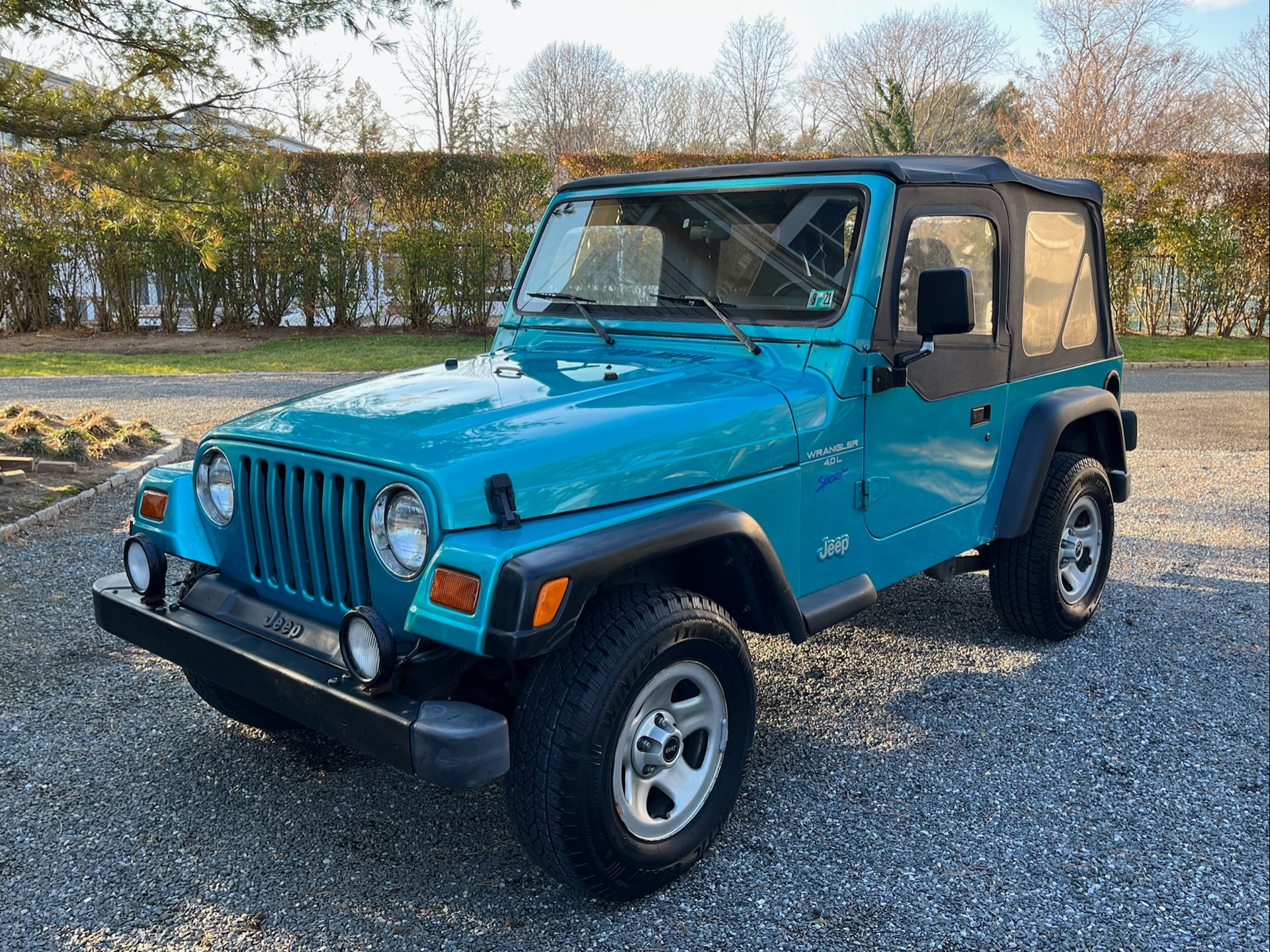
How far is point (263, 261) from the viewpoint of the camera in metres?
16.4

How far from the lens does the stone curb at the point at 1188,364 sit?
14539 millimetres

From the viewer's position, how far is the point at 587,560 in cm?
242

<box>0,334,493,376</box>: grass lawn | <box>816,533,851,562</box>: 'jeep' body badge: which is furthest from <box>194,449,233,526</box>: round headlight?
<box>0,334,493,376</box>: grass lawn

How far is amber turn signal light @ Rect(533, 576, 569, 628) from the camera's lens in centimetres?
234

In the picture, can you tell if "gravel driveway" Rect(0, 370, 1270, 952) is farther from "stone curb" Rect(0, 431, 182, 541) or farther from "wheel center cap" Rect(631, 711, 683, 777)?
"stone curb" Rect(0, 431, 182, 541)

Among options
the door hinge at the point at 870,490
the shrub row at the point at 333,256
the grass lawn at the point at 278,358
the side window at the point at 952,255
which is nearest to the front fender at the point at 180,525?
the door hinge at the point at 870,490

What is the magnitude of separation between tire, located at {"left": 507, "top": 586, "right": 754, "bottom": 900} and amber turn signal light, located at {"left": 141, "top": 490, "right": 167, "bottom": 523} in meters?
1.47

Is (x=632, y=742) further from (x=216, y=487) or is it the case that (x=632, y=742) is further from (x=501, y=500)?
(x=216, y=487)

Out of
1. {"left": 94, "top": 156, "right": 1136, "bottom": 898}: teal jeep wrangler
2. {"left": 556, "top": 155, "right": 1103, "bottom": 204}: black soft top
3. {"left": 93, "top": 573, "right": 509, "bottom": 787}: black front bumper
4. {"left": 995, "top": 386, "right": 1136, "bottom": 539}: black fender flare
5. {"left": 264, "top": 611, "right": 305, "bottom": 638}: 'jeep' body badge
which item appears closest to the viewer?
{"left": 93, "top": 573, "right": 509, "bottom": 787}: black front bumper

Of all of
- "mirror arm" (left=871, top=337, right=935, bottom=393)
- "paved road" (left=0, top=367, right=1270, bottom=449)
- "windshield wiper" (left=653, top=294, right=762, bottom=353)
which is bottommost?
"paved road" (left=0, top=367, right=1270, bottom=449)

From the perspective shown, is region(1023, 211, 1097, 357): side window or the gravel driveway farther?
region(1023, 211, 1097, 357): side window

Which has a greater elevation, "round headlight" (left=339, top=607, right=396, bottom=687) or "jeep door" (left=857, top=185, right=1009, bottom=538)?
"jeep door" (left=857, top=185, right=1009, bottom=538)

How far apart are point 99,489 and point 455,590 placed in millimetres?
5620

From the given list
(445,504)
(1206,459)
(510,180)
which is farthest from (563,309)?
(510,180)
